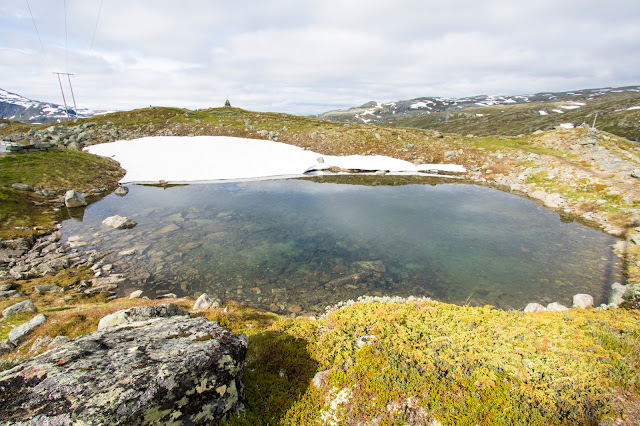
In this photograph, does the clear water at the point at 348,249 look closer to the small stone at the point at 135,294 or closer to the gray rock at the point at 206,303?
the small stone at the point at 135,294

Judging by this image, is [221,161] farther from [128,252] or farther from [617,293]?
[617,293]

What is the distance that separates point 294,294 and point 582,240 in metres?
23.2

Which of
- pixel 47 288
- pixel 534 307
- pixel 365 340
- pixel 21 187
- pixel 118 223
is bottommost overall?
pixel 534 307

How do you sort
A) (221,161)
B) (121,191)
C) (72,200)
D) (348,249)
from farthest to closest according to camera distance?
(221,161) → (121,191) → (72,200) → (348,249)

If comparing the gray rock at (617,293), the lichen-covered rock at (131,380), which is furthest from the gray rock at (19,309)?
the gray rock at (617,293)

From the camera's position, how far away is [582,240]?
21.3 metres

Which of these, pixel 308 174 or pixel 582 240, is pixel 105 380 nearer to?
pixel 582 240

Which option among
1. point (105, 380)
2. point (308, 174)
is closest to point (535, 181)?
point (308, 174)

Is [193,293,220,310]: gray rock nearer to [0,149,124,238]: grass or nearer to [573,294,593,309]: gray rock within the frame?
[0,149,124,238]: grass

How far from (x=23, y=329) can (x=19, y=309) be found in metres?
2.29

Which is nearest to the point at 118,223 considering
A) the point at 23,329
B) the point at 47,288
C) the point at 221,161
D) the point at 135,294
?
the point at 47,288

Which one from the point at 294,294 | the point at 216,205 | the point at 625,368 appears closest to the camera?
the point at 625,368

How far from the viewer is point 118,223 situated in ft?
76.4

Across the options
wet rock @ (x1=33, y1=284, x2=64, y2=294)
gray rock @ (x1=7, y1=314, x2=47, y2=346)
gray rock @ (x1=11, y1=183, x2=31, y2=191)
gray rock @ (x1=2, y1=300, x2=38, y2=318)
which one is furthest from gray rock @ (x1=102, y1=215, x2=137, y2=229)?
gray rock @ (x1=7, y1=314, x2=47, y2=346)
